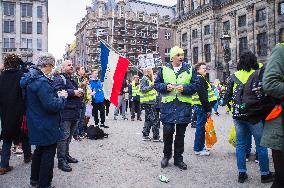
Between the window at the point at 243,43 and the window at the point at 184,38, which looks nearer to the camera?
the window at the point at 243,43

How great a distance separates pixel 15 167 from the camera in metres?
6.13

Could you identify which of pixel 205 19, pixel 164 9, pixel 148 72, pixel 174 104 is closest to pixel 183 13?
pixel 205 19

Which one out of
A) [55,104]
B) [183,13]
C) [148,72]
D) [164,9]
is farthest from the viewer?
[164,9]

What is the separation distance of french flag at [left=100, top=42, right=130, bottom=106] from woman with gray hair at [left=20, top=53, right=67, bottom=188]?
3904 mm

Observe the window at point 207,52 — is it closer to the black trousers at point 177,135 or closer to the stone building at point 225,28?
the stone building at point 225,28

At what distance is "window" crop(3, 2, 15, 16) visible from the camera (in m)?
60.7

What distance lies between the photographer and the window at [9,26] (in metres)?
60.6

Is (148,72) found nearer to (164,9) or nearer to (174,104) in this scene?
(174,104)

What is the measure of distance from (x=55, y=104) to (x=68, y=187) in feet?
4.73

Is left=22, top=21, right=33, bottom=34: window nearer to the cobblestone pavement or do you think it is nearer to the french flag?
the french flag

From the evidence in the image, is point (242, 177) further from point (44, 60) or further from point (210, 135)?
point (44, 60)

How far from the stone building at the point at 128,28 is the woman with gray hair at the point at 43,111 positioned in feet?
199

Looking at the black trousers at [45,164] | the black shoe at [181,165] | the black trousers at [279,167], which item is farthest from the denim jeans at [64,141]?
the black trousers at [279,167]

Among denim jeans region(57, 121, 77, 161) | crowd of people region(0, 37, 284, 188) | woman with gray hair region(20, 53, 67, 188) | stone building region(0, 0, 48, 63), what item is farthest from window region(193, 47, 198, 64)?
woman with gray hair region(20, 53, 67, 188)
